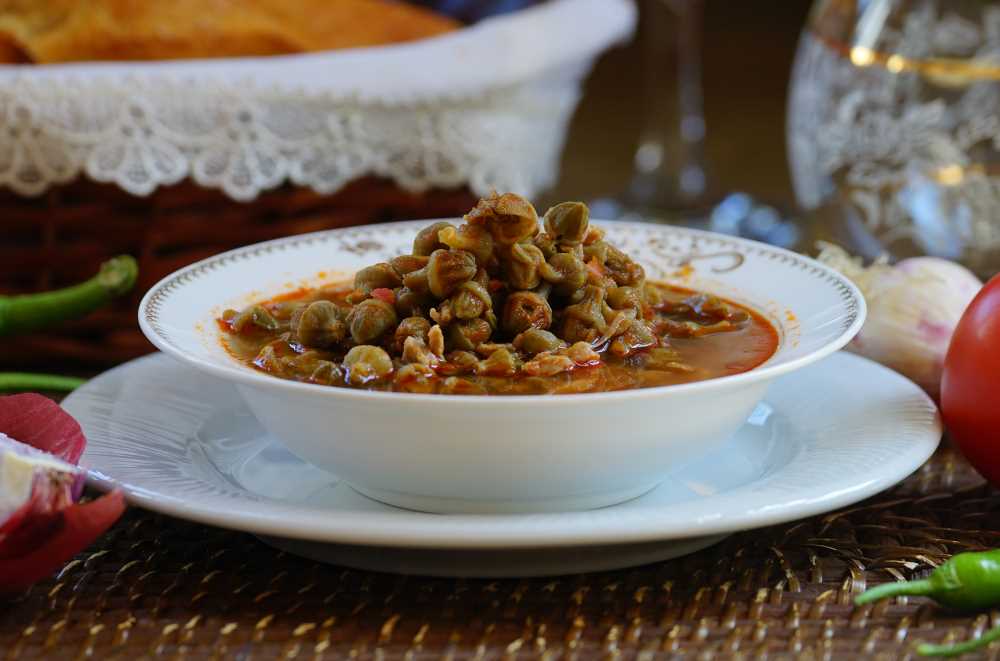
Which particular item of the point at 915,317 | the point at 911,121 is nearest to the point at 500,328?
the point at 915,317

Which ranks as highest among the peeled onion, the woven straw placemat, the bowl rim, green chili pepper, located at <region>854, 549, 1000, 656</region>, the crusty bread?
the crusty bread

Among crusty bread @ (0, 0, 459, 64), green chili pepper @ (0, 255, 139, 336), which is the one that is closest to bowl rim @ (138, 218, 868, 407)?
green chili pepper @ (0, 255, 139, 336)

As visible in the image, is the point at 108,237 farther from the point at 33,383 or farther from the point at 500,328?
the point at 500,328

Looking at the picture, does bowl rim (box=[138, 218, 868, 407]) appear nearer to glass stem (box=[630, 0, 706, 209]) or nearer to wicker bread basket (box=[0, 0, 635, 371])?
wicker bread basket (box=[0, 0, 635, 371])

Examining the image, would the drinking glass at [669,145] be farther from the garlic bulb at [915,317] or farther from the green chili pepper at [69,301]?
the green chili pepper at [69,301]

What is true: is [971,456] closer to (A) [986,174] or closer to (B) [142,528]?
A: (B) [142,528]
